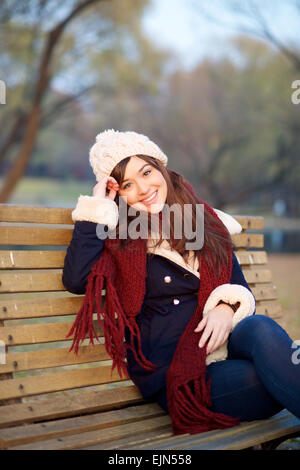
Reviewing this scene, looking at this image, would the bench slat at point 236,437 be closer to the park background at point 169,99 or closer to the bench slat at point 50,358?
the bench slat at point 50,358

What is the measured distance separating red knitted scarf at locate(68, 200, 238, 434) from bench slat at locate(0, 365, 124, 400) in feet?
0.40

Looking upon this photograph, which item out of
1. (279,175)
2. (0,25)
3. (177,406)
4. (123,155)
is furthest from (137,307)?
(279,175)

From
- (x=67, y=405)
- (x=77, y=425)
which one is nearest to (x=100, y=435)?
(x=77, y=425)

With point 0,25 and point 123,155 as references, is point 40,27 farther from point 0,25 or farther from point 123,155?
point 123,155

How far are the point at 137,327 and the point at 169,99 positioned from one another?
1941cm

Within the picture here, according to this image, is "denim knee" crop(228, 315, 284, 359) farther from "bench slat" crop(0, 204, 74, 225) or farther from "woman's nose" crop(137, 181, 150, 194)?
"bench slat" crop(0, 204, 74, 225)

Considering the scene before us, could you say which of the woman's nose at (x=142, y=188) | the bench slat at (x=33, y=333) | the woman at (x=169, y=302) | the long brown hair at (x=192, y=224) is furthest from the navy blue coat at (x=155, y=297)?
the woman's nose at (x=142, y=188)

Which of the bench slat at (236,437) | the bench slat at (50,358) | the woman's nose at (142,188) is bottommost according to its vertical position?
the bench slat at (236,437)

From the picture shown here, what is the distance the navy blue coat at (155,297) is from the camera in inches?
101

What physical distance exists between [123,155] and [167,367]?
3.43 feet

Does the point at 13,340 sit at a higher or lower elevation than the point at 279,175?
lower

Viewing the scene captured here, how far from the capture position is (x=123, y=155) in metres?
2.73

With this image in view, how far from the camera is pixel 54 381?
8.57 ft

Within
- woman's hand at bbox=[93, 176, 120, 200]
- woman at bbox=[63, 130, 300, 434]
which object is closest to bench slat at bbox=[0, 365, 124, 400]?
woman at bbox=[63, 130, 300, 434]
